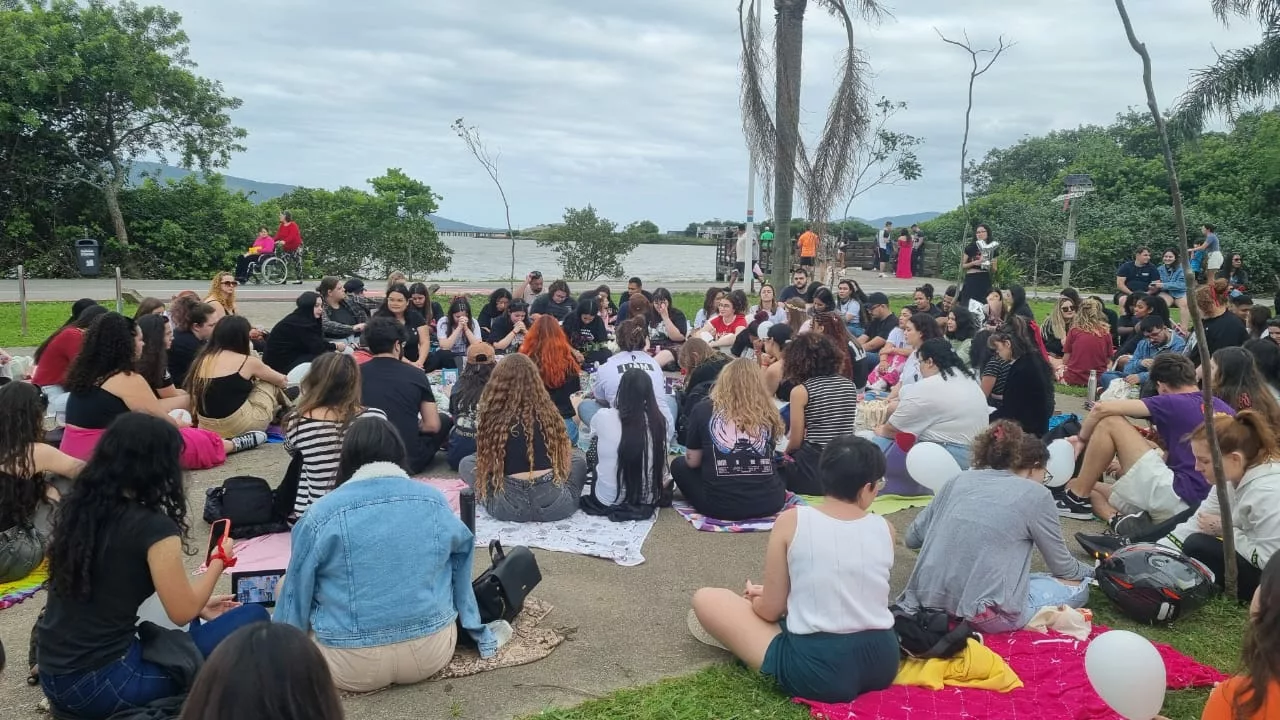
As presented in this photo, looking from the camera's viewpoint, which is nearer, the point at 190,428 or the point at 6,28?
the point at 190,428

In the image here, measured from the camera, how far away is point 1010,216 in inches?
1141

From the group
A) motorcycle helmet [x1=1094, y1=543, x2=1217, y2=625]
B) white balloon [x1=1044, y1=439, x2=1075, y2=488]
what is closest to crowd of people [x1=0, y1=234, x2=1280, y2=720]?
motorcycle helmet [x1=1094, y1=543, x2=1217, y2=625]

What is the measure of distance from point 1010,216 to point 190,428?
27.2 m

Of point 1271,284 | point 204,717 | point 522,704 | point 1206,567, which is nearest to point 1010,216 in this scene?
point 1271,284

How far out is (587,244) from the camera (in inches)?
1049

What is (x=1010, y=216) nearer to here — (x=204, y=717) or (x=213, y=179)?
(x=213, y=179)

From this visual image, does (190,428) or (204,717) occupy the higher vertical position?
(204,717)

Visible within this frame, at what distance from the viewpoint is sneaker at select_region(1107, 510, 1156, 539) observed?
550 cm

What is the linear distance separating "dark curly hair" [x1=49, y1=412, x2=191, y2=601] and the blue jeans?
0.97 feet

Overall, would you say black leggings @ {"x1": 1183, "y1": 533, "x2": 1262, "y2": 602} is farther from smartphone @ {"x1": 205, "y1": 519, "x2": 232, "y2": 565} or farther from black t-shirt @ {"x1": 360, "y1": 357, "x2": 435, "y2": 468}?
black t-shirt @ {"x1": 360, "y1": 357, "x2": 435, "y2": 468}

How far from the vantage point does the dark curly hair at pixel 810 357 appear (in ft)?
21.8

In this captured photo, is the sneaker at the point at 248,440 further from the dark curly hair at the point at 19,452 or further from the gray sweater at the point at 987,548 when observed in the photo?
the gray sweater at the point at 987,548

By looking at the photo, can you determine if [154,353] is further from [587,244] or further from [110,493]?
[587,244]

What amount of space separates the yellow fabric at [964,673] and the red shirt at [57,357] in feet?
23.6
